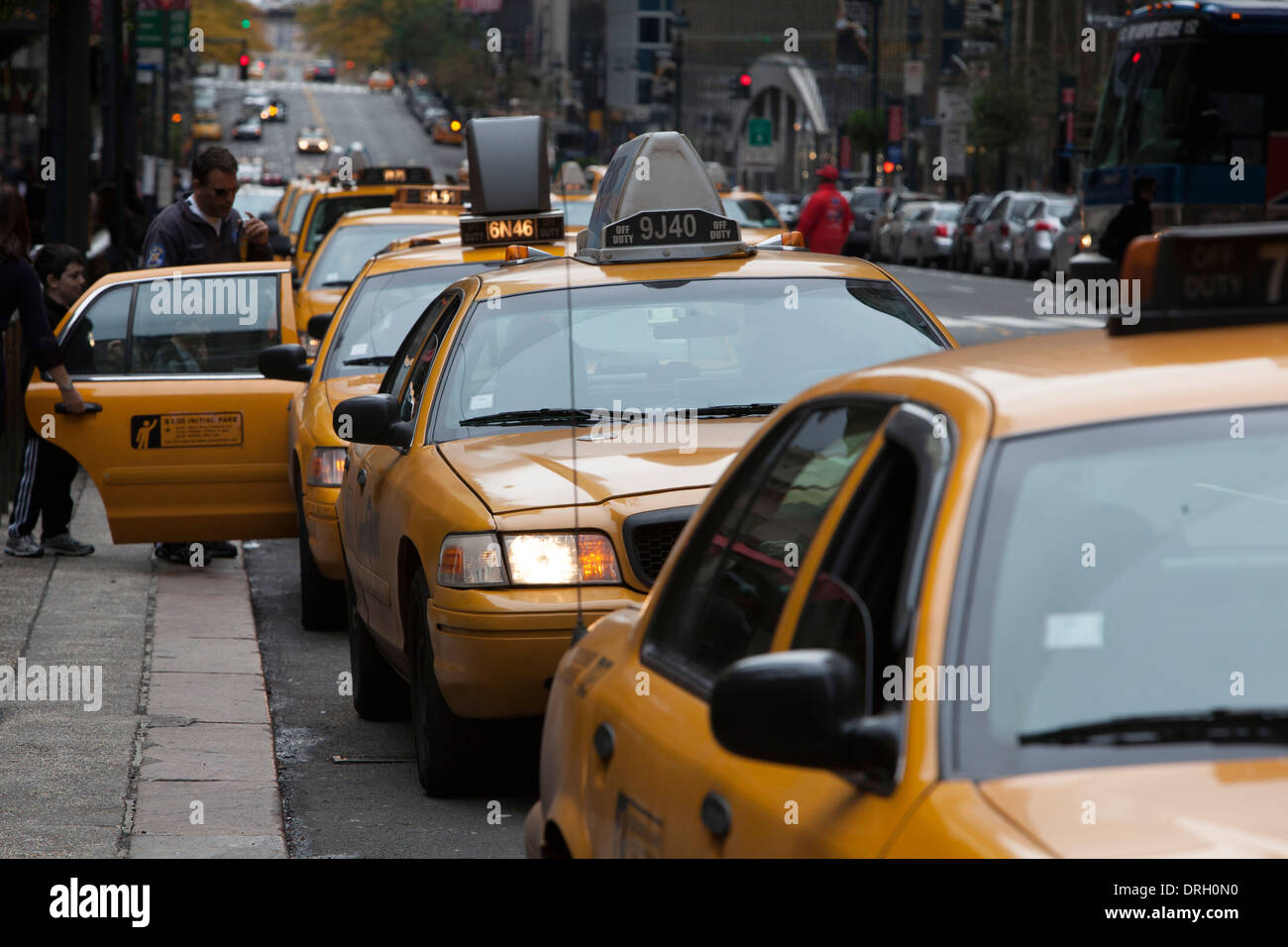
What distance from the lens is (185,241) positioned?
1258 centimetres

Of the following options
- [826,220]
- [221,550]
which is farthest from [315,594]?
[826,220]

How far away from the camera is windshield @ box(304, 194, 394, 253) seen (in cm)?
2070

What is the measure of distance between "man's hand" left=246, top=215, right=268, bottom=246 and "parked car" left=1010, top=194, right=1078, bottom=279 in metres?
27.2

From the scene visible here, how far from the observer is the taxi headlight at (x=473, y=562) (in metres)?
6.05

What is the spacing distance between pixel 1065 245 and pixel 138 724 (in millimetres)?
31048

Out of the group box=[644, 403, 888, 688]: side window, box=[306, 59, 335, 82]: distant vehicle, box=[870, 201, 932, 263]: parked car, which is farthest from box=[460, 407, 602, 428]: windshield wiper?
box=[306, 59, 335, 82]: distant vehicle

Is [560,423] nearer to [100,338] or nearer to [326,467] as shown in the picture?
[326,467]

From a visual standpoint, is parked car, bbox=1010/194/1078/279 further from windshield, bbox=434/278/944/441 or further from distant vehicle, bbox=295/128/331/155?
distant vehicle, bbox=295/128/331/155

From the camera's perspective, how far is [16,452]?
504 inches

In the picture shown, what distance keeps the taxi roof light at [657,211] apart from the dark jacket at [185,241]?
4.64 m

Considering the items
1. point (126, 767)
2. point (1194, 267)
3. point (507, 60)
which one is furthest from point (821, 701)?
point (507, 60)

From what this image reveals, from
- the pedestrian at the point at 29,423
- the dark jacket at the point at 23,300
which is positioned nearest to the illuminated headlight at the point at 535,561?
the pedestrian at the point at 29,423

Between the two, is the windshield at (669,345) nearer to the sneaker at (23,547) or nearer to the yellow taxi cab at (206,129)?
the sneaker at (23,547)

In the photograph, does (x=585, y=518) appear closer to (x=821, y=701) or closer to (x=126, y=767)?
(x=126, y=767)
